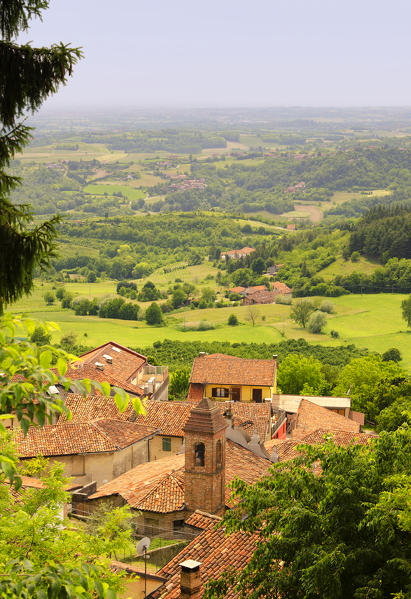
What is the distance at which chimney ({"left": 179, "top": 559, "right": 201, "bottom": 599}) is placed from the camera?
16453 mm

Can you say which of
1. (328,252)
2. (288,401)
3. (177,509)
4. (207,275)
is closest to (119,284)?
(207,275)

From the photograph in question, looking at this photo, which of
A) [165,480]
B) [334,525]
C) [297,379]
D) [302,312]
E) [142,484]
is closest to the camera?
[334,525]

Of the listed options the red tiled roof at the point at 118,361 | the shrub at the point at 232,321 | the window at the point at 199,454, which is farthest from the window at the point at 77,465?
the shrub at the point at 232,321

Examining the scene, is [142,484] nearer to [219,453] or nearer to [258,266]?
[219,453]

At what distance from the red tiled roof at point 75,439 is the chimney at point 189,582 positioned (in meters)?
14.3

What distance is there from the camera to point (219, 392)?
54.2m

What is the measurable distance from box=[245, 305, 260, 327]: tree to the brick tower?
103473mm

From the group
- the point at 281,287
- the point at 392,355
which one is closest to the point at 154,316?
the point at 281,287

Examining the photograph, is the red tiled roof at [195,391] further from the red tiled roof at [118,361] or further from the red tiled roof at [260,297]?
the red tiled roof at [260,297]

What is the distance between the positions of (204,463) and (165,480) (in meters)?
2.57

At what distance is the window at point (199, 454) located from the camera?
22922mm

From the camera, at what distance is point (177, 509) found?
23.2 metres

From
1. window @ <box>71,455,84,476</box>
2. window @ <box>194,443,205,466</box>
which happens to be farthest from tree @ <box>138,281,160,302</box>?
window @ <box>194,443,205,466</box>

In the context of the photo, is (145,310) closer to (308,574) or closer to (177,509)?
(177,509)
